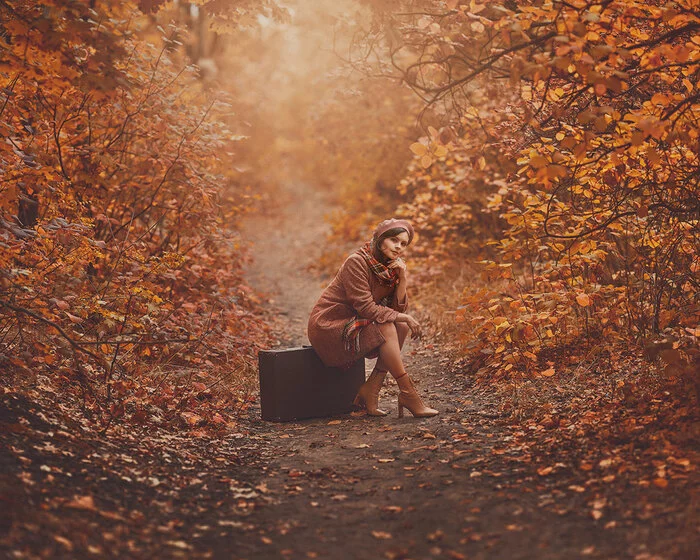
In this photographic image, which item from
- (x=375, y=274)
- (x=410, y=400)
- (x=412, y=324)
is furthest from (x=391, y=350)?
(x=375, y=274)

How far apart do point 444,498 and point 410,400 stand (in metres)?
1.77

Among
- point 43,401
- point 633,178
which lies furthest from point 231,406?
point 633,178

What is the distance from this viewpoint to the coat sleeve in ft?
18.9

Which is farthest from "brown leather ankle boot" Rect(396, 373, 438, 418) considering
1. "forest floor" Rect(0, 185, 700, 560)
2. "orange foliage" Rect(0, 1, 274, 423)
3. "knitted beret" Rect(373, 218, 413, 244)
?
"orange foliage" Rect(0, 1, 274, 423)

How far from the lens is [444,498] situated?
4121 millimetres

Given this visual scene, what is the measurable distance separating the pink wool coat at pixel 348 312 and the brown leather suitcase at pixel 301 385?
16cm

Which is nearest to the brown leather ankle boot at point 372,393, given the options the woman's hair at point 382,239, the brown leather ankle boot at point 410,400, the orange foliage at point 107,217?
the brown leather ankle boot at point 410,400

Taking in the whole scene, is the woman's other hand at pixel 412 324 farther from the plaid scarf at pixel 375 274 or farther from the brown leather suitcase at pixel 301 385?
the brown leather suitcase at pixel 301 385

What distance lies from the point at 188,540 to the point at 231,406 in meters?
2.91

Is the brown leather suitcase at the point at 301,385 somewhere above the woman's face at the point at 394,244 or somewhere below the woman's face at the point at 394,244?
below

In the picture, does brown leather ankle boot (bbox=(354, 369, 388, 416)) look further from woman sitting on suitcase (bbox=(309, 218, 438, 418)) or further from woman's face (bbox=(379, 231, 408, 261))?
woman's face (bbox=(379, 231, 408, 261))

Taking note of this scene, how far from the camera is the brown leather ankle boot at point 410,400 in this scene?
5.82 metres

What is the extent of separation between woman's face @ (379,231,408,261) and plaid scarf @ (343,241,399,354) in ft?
0.36

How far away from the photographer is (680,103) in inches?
172
